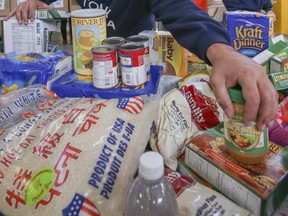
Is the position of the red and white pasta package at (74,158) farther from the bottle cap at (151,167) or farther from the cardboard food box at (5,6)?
the cardboard food box at (5,6)

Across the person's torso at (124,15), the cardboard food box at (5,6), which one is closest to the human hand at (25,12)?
the person's torso at (124,15)

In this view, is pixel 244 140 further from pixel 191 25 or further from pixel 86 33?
pixel 86 33

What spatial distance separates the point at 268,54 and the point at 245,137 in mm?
411

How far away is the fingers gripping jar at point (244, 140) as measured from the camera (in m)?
0.72

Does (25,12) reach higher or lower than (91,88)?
higher

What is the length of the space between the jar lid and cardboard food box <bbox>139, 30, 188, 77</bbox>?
570mm

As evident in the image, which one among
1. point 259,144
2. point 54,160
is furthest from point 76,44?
point 259,144

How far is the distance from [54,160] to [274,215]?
45 centimetres

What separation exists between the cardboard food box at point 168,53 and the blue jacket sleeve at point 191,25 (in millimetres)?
186

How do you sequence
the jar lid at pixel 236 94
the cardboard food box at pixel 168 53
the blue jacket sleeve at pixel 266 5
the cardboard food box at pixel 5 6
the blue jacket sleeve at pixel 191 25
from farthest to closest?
1. the cardboard food box at pixel 5 6
2. the blue jacket sleeve at pixel 266 5
3. the cardboard food box at pixel 168 53
4. the blue jacket sleeve at pixel 191 25
5. the jar lid at pixel 236 94

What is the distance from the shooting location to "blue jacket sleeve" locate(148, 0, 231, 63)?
82cm

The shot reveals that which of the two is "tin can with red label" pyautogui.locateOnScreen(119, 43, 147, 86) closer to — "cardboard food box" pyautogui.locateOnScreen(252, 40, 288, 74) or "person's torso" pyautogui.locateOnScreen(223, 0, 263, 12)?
"cardboard food box" pyautogui.locateOnScreen(252, 40, 288, 74)

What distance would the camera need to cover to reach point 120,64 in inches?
38.4

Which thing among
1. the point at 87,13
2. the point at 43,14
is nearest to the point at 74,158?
the point at 87,13
